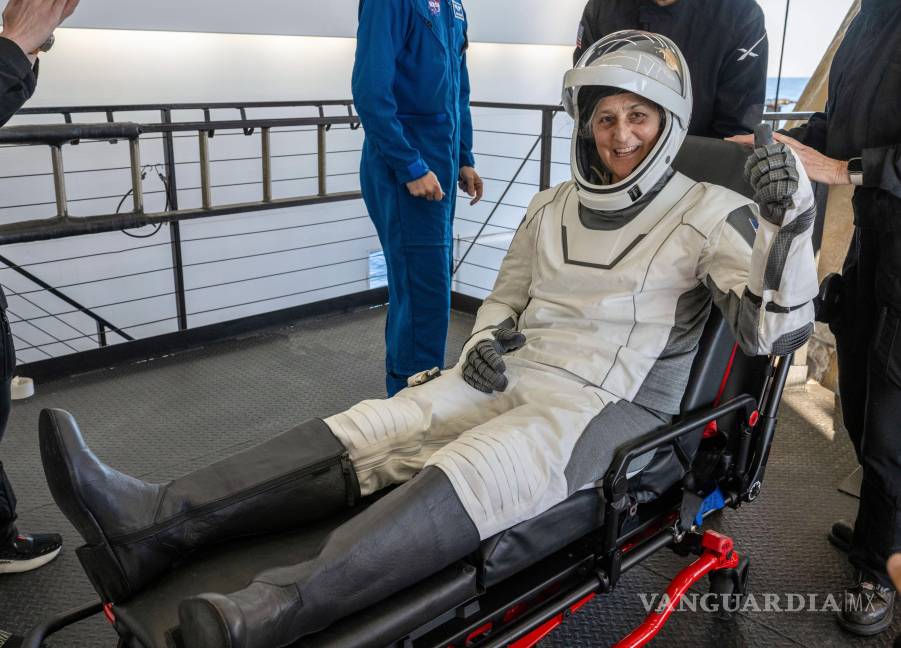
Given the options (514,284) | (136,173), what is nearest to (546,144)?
(136,173)

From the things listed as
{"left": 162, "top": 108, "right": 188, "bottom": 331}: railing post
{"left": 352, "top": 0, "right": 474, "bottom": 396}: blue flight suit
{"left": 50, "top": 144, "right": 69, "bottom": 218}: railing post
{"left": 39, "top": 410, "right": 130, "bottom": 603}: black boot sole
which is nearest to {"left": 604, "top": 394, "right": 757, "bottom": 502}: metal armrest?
{"left": 39, "top": 410, "right": 130, "bottom": 603}: black boot sole

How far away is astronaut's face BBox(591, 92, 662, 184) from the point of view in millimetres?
1786

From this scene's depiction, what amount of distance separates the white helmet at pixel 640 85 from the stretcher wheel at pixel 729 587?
878mm

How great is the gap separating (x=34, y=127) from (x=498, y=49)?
478cm

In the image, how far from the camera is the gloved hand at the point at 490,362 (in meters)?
1.73

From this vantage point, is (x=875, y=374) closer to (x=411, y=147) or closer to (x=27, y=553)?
(x=411, y=147)

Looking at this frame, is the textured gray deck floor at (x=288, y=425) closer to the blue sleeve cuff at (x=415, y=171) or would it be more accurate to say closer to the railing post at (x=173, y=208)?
the railing post at (x=173, y=208)

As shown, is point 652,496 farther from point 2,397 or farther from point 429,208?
point 2,397

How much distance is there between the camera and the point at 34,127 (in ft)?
8.63

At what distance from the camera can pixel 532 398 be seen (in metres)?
1.70

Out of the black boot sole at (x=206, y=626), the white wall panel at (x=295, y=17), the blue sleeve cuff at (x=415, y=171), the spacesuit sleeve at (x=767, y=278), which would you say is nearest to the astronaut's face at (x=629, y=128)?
the spacesuit sleeve at (x=767, y=278)

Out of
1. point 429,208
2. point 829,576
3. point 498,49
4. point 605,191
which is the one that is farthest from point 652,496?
point 498,49

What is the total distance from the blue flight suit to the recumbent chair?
2.95 ft

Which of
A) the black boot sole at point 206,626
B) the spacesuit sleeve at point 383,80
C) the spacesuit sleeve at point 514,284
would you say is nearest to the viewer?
the black boot sole at point 206,626
